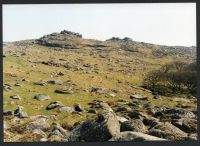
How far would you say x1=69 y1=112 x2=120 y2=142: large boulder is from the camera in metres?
23.6

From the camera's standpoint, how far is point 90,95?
35844 mm

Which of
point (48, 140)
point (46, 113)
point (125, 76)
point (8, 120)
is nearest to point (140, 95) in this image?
point (125, 76)

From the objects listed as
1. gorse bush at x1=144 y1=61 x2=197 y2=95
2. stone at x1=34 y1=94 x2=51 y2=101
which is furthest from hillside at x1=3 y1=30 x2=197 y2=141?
gorse bush at x1=144 y1=61 x2=197 y2=95

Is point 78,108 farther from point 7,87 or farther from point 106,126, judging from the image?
point 106,126

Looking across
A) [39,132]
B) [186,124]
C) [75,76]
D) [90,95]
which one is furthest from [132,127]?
[75,76]

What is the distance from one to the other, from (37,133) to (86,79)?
44.6ft

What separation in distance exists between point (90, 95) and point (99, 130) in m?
12.2

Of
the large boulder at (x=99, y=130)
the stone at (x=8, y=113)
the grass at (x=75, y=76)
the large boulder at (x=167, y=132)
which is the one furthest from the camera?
the grass at (x=75, y=76)

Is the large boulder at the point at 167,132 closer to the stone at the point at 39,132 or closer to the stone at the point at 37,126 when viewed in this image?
the stone at the point at 39,132

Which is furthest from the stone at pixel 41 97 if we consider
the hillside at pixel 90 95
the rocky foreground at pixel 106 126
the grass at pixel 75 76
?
the rocky foreground at pixel 106 126

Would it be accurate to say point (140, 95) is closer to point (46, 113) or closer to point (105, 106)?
point (105, 106)

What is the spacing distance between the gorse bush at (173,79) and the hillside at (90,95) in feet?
1.71

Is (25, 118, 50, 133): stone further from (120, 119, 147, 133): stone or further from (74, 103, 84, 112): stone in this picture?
(74, 103, 84, 112): stone

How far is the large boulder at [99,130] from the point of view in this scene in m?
23.6
